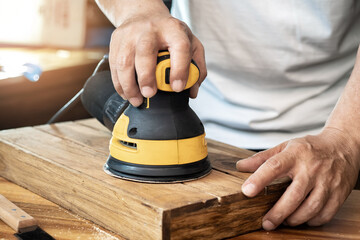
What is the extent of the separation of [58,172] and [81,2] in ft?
8.11

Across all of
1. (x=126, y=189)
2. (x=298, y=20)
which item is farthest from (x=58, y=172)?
(x=298, y=20)

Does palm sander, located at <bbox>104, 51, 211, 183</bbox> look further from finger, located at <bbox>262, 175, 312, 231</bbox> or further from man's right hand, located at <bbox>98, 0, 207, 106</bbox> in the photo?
finger, located at <bbox>262, 175, 312, 231</bbox>

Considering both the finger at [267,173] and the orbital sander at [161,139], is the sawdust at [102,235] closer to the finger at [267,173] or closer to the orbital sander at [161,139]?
the orbital sander at [161,139]

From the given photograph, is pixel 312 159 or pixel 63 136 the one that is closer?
pixel 312 159

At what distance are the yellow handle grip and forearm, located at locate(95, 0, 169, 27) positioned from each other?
166 millimetres

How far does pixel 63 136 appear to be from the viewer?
1.55m

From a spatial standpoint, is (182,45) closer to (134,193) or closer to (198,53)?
(198,53)

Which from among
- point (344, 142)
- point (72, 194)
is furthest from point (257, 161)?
point (72, 194)

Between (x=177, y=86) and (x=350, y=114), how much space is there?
0.47 metres

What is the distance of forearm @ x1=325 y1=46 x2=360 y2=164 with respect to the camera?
1.29 meters

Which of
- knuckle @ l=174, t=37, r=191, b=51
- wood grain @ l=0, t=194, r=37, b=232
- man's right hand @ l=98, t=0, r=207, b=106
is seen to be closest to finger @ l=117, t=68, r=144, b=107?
man's right hand @ l=98, t=0, r=207, b=106

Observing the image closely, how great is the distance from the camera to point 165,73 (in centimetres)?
111

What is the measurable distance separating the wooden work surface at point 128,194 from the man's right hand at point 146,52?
8.2 inches

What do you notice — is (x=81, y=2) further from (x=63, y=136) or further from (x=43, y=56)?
(x=63, y=136)
